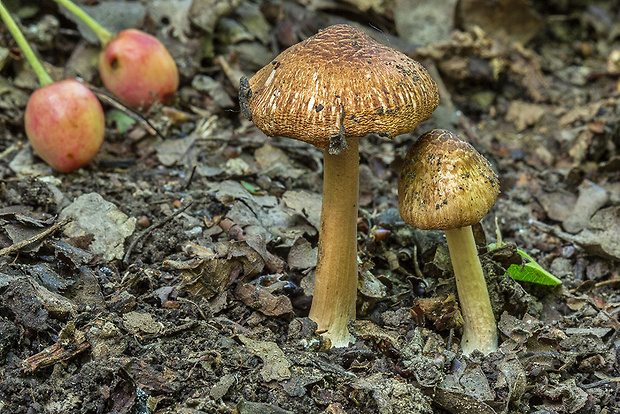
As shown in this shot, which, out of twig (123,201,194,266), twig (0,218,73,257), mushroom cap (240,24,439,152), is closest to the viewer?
mushroom cap (240,24,439,152)

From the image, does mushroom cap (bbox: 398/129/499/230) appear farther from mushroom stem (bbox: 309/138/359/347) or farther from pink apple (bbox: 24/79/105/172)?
pink apple (bbox: 24/79/105/172)

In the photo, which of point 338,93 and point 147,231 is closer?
point 338,93

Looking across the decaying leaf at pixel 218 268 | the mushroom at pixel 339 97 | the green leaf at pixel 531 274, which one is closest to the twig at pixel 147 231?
the decaying leaf at pixel 218 268

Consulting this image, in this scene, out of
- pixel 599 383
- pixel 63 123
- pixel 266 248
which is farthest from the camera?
pixel 63 123

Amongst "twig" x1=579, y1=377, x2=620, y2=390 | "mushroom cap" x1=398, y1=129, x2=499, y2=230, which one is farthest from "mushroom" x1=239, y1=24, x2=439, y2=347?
"twig" x1=579, y1=377, x2=620, y2=390

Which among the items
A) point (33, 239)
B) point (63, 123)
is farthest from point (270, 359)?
point (63, 123)

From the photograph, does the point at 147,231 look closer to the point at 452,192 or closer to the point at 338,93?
the point at 338,93
